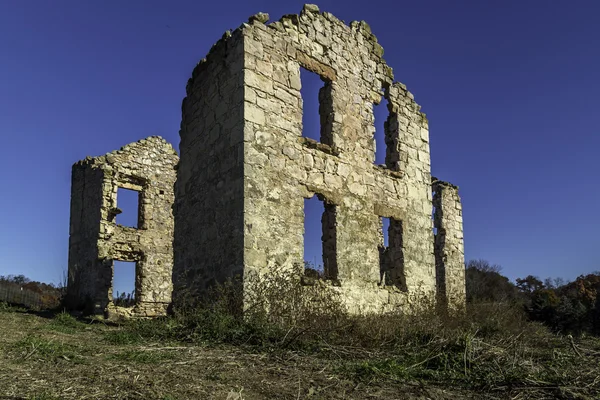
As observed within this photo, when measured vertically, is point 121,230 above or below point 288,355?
above

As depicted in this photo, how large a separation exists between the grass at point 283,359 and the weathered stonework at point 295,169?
2.60ft

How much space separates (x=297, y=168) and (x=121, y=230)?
311 inches

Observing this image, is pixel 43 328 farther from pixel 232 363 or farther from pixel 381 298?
pixel 381 298

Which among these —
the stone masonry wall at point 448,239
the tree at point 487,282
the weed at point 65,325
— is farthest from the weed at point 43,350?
the tree at point 487,282

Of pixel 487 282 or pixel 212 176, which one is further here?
pixel 487 282

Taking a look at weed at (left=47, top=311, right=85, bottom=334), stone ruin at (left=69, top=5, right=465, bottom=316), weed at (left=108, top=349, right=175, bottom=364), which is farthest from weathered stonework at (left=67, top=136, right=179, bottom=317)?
weed at (left=108, top=349, right=175, bottom=364)

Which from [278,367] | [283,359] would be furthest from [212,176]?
[278,367]

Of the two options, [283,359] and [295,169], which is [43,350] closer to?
[283,359]

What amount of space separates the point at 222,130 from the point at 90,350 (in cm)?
399

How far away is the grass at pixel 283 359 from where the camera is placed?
4062mm

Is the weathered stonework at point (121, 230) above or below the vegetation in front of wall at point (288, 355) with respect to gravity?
above

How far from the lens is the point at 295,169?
817 cm

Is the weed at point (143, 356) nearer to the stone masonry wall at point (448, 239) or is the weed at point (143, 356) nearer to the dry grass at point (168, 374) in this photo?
the dry grass at point (168, 374)

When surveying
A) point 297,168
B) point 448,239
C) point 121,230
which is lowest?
point 448,239
